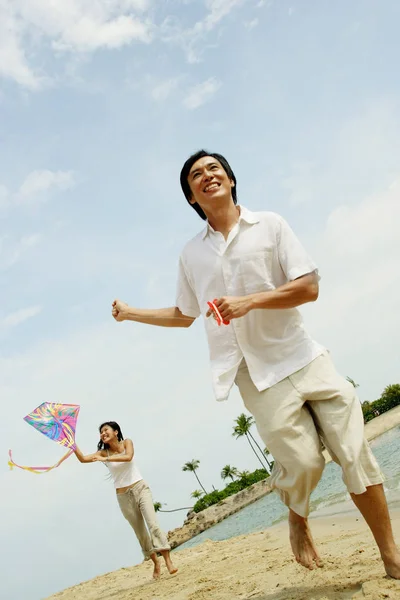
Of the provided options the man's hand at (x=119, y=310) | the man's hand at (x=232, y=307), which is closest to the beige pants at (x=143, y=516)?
the man's hand at (x=119, y=310)

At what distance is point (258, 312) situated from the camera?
327 cm

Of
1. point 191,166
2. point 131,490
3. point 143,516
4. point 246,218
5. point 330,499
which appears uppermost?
point 191,166

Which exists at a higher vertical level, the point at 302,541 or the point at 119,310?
the point at 119,310

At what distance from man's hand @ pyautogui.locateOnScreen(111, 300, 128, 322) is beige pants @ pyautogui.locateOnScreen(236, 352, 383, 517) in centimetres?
97

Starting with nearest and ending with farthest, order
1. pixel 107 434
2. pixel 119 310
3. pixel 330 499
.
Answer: pixel 119 310, pixel 107 434, pixel 330 499

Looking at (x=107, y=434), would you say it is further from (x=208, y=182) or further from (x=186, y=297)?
(x=208, y=182)

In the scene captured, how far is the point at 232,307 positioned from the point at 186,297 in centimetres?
83

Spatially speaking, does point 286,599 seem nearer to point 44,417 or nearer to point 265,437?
point 265,437

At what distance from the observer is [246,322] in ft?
10.8

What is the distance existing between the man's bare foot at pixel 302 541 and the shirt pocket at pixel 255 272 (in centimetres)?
134

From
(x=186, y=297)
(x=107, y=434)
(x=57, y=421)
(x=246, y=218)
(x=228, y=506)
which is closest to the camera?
(x=246, y=218)

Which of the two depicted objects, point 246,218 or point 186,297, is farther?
point 186,297

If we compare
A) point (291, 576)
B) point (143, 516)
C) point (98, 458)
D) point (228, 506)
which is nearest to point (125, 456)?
point (98, 458)

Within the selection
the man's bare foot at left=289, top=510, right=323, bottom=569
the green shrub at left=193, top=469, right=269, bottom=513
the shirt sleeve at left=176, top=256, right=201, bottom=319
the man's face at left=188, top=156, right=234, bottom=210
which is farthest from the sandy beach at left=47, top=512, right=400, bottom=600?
the green shrub at left=193, top=469, right=269, bottom=513
